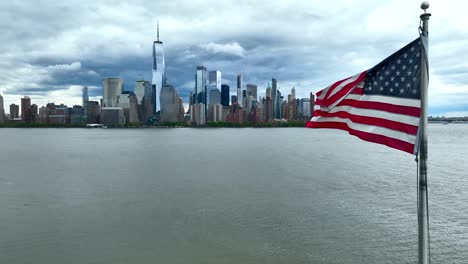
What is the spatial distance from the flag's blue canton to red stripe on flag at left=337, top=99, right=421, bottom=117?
0.26m

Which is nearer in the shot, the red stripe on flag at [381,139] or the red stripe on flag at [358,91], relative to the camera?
the red stripe on flag at [381,139]

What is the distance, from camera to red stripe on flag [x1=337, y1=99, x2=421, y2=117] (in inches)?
323

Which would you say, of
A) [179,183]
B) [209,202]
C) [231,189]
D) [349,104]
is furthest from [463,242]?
[179,183]

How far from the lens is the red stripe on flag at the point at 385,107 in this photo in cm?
820

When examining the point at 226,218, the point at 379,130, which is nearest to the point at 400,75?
the point at 379,130

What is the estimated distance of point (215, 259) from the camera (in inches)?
674

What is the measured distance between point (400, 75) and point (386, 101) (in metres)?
0.68

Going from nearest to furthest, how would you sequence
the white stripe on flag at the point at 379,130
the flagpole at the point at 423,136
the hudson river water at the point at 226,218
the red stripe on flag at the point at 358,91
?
the flagpole at the point at 423,136 < the white stripe on flag at the point at 379,130 < the red stripe on flag at the point at 358,91 < the hudson river water at the point at 226,218

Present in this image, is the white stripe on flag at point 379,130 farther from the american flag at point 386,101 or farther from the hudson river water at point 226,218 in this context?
the hudson river water at point 226,218

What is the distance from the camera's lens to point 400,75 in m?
8.41

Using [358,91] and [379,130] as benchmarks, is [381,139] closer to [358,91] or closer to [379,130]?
[379,130]

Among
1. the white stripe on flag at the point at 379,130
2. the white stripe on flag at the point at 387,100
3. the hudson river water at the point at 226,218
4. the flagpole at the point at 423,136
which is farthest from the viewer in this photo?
the hudson river water at the point at 226,218

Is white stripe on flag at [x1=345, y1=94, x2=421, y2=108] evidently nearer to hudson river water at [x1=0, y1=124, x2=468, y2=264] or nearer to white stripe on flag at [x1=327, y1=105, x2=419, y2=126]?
white stripe on flag at [x1=327, y1=105, x2=419, y2=126]

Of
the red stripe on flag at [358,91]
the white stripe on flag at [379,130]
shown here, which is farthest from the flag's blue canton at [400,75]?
the white stripe on flag at [379,130]
